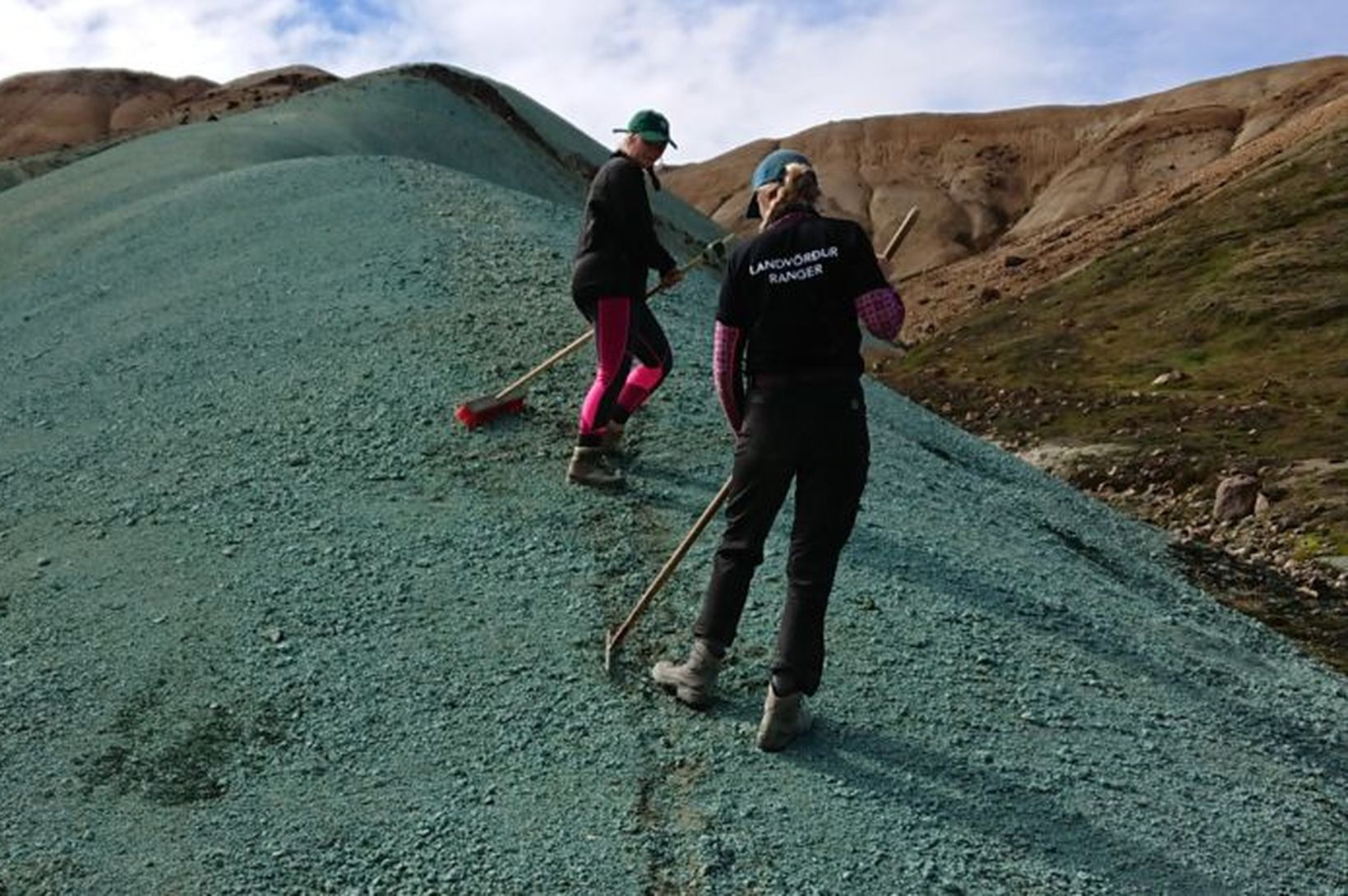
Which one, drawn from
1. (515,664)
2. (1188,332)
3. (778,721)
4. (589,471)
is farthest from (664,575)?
(1188,332)

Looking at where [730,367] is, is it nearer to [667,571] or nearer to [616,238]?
[667,571]

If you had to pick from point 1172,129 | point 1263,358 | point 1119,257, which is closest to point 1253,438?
point 1263,358

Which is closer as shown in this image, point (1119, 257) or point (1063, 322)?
point (1063, 322)

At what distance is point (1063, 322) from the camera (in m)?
30.0

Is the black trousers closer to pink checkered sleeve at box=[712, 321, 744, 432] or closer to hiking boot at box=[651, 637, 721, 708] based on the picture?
pink checkered sleeve at box=[712, 321, 744, 432]

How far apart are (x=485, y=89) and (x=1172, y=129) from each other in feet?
143

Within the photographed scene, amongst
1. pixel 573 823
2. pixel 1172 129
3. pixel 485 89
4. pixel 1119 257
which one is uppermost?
pixel 1172 129

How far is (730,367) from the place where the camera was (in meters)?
5.55

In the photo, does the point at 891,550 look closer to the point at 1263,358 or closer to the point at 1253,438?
the point at 1253,438

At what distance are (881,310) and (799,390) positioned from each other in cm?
43

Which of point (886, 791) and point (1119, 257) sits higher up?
point (1119, 257)

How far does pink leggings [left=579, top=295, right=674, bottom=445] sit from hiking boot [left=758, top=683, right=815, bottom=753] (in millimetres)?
2530

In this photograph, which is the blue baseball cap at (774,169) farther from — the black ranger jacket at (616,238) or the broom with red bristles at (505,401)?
the broom with red bristles at (505,401)

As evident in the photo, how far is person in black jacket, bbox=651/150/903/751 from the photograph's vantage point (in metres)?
5.34
